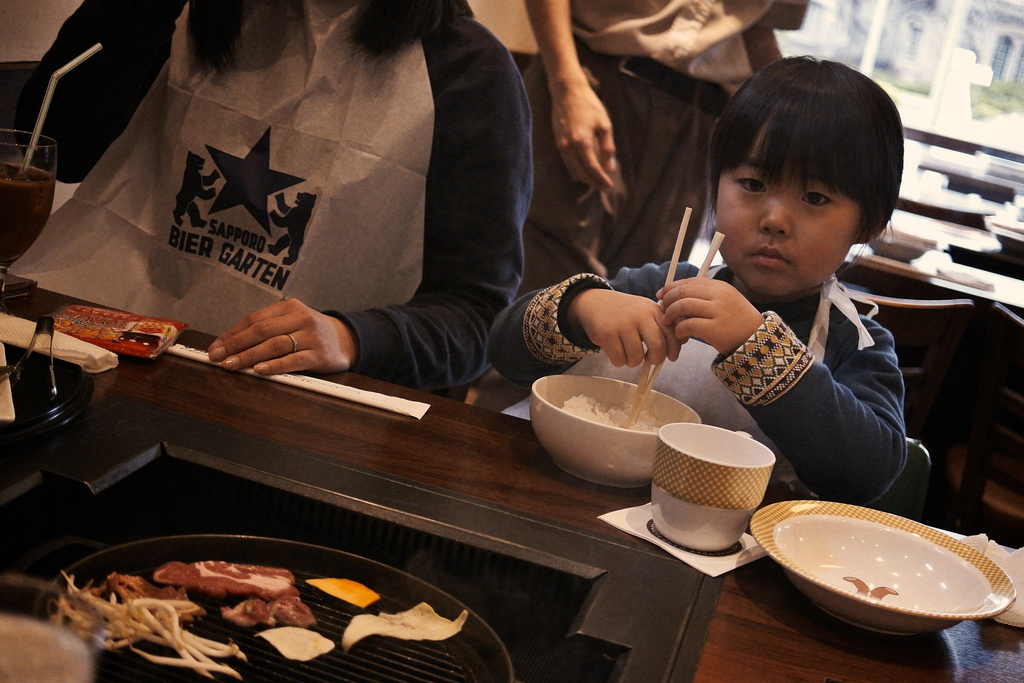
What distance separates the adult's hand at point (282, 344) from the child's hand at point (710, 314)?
17.5 inches

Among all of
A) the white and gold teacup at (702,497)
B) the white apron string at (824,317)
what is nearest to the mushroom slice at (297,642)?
the white and gold teacup at (702,497)

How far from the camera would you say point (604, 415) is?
3.64ft

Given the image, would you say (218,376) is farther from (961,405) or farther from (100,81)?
(961,405)

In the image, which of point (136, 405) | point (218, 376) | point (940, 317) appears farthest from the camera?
point (940, 317)

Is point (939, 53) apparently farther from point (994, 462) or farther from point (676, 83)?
point (994, 462)

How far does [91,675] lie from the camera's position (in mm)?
337

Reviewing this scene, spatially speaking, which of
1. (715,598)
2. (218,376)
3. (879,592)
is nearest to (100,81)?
(218,376)

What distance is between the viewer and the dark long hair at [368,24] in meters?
1.38

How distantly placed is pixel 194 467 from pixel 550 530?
0.34 m

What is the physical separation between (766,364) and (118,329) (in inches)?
31.8

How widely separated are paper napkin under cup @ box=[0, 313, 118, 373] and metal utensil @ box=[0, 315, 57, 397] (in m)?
0.03

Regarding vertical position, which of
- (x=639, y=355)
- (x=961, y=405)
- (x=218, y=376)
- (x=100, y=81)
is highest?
(x=100, y=81)

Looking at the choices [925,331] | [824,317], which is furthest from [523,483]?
[925,331]

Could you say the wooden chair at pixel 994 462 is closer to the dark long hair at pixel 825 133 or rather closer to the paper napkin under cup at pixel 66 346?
the dark long hair at pixel 825 133
